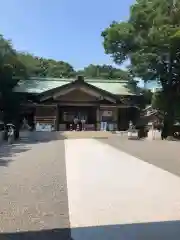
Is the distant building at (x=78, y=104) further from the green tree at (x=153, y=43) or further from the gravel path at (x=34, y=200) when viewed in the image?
the gravel path at (x=34, y=200)

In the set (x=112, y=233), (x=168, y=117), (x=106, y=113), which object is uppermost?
(x=106, y=113)

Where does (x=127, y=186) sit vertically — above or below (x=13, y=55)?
below

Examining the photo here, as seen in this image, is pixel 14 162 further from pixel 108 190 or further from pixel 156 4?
pixel 156 4

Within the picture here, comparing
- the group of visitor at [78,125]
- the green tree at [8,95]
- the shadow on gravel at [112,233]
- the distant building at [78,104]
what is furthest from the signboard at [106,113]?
the shadow on gravel at [112,233]

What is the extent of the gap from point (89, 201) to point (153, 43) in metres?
20.8

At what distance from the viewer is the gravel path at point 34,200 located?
17.9ft

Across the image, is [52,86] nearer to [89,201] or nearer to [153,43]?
[153,43]

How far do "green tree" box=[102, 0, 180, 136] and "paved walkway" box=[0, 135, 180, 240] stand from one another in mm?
15224

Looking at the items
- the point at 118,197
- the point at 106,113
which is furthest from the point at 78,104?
the point at 118,197

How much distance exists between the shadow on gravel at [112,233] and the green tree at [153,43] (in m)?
20.1

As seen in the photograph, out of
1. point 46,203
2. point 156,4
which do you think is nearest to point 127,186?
point 46,203

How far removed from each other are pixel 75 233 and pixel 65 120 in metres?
30.5

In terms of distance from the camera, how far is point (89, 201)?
7156 millimetres

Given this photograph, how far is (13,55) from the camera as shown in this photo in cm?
3631
